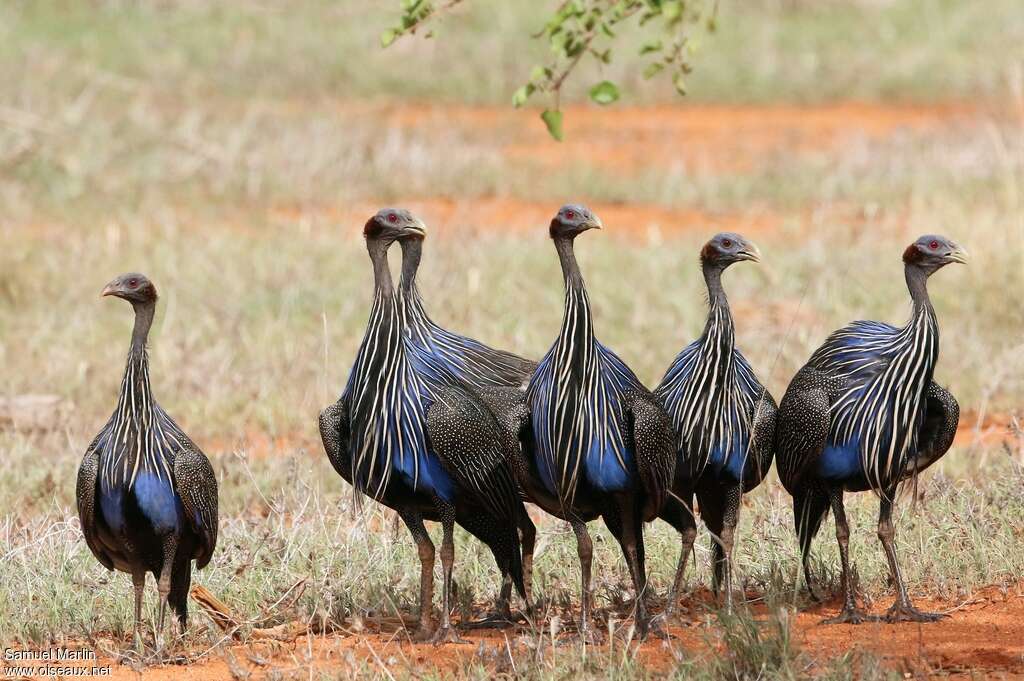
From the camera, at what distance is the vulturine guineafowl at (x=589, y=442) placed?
536 cm

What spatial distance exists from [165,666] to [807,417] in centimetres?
227

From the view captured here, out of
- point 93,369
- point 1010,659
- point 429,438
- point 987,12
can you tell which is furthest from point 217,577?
point 987,12

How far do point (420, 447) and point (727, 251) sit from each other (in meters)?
1.26

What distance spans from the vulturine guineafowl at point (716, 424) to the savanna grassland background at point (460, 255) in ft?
1.17

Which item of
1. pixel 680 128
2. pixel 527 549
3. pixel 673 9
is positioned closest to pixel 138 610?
pixel 527 549

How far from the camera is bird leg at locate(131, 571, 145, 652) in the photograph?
17.7 feet

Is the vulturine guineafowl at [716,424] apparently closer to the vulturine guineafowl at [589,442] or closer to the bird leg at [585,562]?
the vulturine guineafowl at [589,442]

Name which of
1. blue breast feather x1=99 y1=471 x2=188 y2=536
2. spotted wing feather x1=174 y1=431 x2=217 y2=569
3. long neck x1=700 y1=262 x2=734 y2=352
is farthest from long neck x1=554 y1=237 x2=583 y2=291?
blue breast feather x1=99 y1=471 x2=188 y2=536

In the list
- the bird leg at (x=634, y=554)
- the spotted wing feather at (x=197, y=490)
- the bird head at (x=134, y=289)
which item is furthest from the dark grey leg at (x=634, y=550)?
the bird head at (x=134, y=289)

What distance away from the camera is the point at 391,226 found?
19.1 feet

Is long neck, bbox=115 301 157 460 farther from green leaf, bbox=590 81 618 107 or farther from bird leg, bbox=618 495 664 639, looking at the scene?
green leaf, bbox=590 81 618 107

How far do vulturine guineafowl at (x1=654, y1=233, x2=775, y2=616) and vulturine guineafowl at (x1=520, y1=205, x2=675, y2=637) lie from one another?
16 centimetres

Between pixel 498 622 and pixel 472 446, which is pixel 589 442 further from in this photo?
pixel 498 622

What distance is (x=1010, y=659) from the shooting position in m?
5.09
